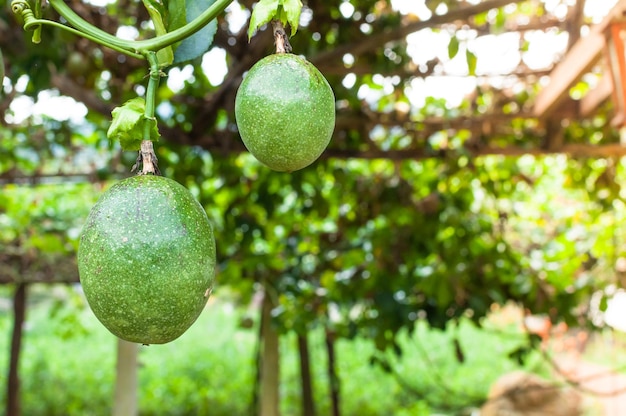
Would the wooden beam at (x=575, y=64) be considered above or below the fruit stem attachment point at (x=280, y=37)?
above

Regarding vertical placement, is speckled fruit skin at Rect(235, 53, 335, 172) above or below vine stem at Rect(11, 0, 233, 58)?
below

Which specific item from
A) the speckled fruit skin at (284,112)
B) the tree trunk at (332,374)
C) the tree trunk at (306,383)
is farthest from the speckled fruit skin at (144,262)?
the tree trunk at (306,383)

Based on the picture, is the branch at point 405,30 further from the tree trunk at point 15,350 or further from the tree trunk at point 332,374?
the tree trunk at point 15,350

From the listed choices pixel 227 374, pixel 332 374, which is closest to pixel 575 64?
pixel 332 374

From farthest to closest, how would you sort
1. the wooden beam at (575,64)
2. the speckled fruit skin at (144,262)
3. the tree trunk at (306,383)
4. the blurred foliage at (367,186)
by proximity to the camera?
the tree trunk at (306,383) → the blurred foliage at (367,186) → the wooden beam at (575,64) → the speckled fruit skin at (144,262)

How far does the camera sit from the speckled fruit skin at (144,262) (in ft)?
2.05

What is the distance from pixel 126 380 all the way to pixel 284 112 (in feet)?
8.17

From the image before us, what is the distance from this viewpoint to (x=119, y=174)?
287 cm

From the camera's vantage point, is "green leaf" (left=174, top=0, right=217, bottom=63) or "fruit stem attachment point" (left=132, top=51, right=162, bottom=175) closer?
"fruit stem attachment point" (left=132, top=51, right=162, bottom=175)

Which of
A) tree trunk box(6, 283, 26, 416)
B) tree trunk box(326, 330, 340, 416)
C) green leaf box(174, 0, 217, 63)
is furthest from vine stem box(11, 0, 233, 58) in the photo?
tree trunk box(6, 283, 26, 416)

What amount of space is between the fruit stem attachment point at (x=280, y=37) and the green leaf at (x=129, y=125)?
0.53 ft

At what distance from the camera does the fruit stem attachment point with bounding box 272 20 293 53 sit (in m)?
0.69

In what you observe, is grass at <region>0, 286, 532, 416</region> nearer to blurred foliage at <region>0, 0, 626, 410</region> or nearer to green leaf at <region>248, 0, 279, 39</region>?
blurred foliage at <region>0, 0, 626, 410</region>

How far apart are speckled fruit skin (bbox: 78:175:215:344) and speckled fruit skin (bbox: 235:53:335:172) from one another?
111 mm
